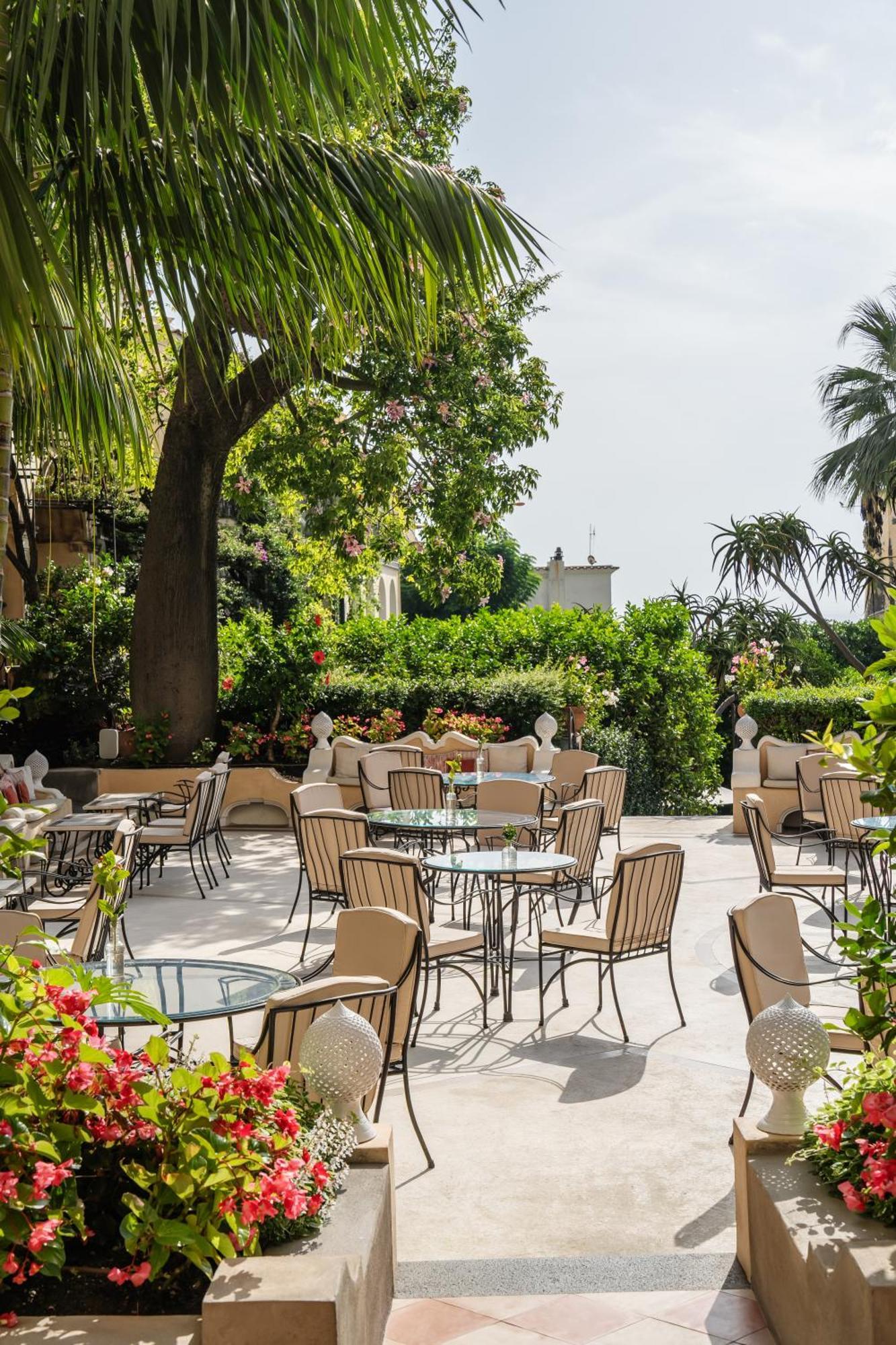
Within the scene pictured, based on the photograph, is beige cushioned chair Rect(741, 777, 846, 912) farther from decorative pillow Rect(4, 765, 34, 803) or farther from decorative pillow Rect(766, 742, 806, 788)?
decorative pillow Rect(4, 765, 34, 803)

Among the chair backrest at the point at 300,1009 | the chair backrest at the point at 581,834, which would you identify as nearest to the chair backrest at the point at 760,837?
the chair backrest at the point at 581,834

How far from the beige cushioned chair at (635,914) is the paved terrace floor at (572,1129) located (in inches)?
11.8

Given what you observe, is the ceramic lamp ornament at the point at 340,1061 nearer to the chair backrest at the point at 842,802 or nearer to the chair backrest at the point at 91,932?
the chair backrest at the point at 91,932

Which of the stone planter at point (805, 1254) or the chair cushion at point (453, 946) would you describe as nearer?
the stone planter at point (805, 1254)

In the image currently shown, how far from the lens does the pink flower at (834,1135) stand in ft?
9.42

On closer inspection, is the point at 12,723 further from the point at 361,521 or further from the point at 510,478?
the point at 510,478

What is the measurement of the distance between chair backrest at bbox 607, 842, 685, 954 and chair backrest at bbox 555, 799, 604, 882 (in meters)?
1.13

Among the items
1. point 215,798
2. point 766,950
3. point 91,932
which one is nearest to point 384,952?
point 766,950

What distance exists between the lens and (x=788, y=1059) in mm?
3180

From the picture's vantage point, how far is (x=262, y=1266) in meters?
2.33

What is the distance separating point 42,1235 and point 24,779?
864 cm

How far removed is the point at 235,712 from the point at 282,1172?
12052 millimetres

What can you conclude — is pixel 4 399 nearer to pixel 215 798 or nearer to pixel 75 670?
pixel 215 798

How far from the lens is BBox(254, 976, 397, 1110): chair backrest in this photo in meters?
3.41
